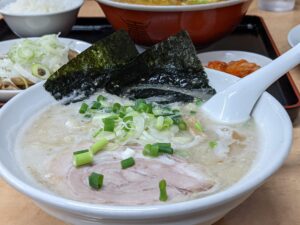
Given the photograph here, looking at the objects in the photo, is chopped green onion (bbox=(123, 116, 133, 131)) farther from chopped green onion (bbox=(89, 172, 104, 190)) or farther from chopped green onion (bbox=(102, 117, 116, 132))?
chopped green onion (bbox=(89, 172, 104, 190))

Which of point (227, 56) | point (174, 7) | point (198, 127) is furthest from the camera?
point (227, 56)

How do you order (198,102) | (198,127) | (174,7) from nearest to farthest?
1. (198,127)
2. (198,102)
3. (174,7)

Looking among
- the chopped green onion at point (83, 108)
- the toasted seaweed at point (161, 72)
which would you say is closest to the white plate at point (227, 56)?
the toasted seaweed at point (161, 72)

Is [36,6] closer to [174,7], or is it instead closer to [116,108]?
[174,7]

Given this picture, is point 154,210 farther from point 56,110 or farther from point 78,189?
point 56,110

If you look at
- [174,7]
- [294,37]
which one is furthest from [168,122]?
[294,37]

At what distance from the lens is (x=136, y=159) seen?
843 mm

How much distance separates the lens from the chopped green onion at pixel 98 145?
866 mm

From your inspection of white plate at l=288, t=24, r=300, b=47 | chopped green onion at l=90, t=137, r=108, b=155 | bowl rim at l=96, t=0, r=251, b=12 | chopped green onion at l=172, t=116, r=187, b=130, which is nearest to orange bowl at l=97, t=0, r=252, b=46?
bowl rim at l=96, t=0, r=251, b=12

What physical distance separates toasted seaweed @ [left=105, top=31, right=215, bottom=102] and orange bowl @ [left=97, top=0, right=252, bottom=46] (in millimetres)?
283

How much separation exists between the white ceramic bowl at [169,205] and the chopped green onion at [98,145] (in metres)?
0.14

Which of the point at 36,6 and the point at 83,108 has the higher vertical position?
the point at 83,108

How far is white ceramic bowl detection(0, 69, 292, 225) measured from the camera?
0.64 meters

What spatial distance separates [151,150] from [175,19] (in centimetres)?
73
